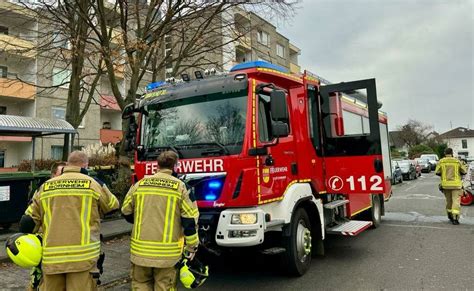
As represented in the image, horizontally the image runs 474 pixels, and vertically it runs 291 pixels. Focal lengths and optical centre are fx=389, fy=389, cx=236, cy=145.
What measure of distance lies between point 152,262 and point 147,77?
2742 centimetres

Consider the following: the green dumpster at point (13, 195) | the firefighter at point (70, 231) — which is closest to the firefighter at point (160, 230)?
the firefighter at point (70, 231)

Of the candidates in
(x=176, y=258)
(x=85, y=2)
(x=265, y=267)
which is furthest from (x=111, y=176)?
(x=176, y=258)

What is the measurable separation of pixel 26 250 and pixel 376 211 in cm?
800

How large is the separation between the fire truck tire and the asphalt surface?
153mm

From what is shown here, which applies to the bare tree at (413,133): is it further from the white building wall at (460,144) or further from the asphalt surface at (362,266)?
the asphalt surface at (362,266)

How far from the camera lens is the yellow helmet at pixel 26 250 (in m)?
3.32

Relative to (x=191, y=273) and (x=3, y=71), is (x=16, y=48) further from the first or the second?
(x=3, y=71)

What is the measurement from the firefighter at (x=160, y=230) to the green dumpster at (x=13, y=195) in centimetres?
625

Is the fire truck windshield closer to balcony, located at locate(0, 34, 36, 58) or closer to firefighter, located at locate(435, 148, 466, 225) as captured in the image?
firefighter, located at locate(435, 148, 466, 225)

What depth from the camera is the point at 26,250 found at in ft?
10.9

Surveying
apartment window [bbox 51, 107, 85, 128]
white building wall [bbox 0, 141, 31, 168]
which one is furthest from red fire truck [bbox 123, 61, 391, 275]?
white building wall [bbox 0, 141, 31, 168]

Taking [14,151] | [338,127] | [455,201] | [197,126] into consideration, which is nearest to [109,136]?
[14,151]

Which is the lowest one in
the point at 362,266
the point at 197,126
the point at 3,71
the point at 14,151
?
the point at 362,266

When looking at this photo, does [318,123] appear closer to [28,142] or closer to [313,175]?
[313,175]
